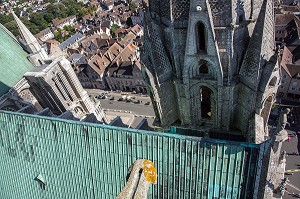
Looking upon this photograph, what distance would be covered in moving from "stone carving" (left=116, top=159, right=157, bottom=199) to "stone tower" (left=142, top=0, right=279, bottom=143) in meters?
6.76

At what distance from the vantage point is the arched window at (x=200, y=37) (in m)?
16.2

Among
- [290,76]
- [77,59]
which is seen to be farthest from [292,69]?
[77,59]

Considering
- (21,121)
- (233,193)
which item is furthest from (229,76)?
(21,121)

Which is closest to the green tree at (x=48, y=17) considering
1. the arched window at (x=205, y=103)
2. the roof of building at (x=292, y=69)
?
the roof of building at (x=292, y=69)

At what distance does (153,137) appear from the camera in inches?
672

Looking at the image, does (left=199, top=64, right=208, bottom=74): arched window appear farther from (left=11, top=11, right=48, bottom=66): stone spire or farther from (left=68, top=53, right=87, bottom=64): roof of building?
(left=68, top=53, right=87, bottom=64): roof of building

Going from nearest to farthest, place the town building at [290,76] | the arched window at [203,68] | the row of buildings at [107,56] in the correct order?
the arched window at [203,68], the town building at [290,76], the row of buildings at [107,56]

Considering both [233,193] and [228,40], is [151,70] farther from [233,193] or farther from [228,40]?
[233,193]

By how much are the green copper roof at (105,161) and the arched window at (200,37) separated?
607 cm

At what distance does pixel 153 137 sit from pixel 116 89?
6237 cm

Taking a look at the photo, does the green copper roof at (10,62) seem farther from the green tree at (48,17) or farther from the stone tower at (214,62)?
the green tree at (48,17)

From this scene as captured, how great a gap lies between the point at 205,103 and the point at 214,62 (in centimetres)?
521

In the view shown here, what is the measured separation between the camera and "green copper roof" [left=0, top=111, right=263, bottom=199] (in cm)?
1573

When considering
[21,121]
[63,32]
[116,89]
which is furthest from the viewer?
[63,32]
